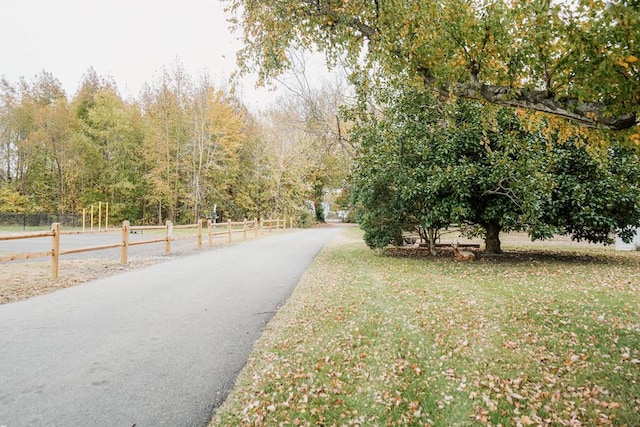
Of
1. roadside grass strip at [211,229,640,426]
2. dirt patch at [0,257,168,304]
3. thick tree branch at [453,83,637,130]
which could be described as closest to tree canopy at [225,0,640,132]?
thick tree branch at [453,83,637,130]

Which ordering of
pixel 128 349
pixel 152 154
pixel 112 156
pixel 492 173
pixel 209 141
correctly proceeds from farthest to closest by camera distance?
pixel 112 156, pixel 152 154, pixel 209 141, pixel 492 173, pixel 128 349

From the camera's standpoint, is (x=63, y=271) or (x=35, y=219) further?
(x=35, y=219)

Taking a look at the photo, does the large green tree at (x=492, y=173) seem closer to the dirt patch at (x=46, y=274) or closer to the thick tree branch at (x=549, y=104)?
the thick tree branch at (x=549, y=104)

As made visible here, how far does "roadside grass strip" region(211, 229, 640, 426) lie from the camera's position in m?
3.22

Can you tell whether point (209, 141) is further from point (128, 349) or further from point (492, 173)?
point (128, 349)

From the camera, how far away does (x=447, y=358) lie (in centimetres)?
430

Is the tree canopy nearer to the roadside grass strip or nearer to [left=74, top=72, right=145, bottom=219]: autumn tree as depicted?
the roadside grass strip

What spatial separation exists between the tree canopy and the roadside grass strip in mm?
2432

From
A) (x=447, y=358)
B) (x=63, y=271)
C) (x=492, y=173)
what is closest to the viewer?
(x=447, y=358)

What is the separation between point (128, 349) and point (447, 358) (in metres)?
3.68

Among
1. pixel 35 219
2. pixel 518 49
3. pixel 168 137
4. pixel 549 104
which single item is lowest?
pixel 35 219

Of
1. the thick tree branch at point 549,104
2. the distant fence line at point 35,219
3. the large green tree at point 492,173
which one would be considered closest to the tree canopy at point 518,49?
the thick tree branch at point 549,104

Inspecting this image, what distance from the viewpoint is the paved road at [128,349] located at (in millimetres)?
3183

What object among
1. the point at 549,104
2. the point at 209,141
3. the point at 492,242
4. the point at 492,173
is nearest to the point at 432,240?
the point at 492,242
